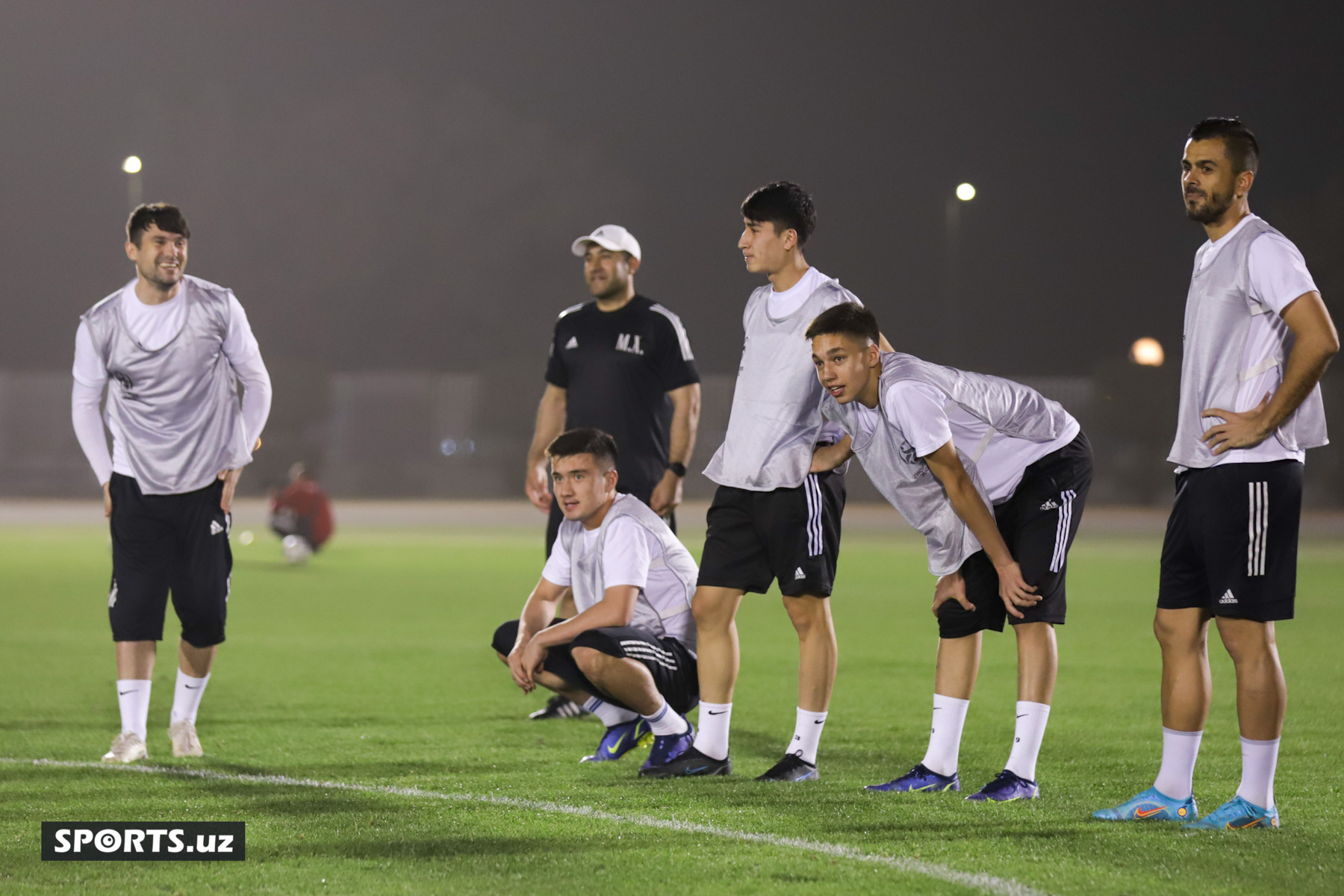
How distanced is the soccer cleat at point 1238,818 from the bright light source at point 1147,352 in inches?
1738

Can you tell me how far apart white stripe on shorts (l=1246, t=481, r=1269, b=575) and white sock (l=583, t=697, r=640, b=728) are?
8.63 feet

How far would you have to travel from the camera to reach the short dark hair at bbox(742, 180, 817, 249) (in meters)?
5.68

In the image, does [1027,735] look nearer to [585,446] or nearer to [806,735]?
[806,735]

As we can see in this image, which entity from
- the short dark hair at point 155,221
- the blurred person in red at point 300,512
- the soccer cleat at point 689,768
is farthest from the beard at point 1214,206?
the blurred person in red at point 300,512

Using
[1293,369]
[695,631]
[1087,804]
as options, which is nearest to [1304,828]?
[1087,804]

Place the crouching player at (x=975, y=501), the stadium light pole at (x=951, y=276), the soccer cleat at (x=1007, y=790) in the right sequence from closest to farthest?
the crouching player at (x=975, y=501), the soccer cleat at (x=1007, y=790), the stadium light pole at (x=951, y=276)

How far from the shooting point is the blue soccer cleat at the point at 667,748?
5.68 meters

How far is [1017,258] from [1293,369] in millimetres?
58729

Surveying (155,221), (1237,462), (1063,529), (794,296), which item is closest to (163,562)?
(155,221)

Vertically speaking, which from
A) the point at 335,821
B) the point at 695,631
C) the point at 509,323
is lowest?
the point at 335,821

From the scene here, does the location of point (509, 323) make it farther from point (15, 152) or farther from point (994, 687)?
point (994, 687)

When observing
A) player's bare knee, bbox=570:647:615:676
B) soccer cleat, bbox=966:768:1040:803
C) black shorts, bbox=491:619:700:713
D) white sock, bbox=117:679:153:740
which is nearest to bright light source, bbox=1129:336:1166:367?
black shorts, bbox=491:619:700:713

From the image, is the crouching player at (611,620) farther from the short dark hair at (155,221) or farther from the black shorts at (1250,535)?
the black shorts at (1250,535)

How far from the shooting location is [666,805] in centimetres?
504
